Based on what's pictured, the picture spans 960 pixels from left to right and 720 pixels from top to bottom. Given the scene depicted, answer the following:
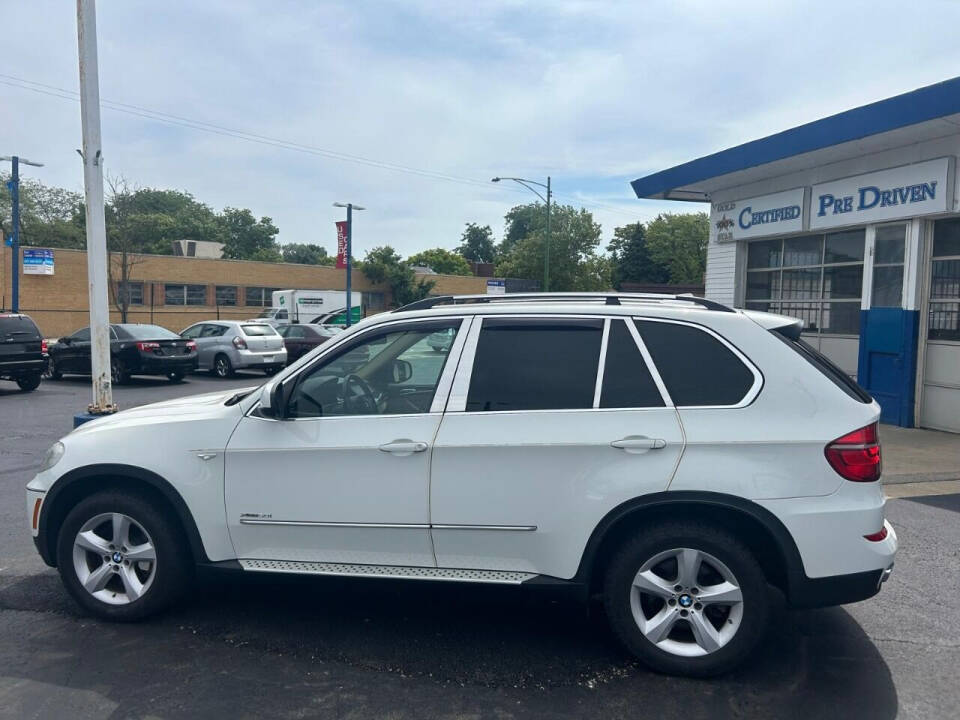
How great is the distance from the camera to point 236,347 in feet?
70.8

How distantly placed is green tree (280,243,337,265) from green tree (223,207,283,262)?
5.54 meters

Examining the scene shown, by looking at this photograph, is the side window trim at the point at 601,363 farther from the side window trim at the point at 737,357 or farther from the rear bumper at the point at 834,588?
the rear bumper at the point at 834,588

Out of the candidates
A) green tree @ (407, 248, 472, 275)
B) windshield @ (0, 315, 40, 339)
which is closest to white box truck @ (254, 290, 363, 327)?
windshield @ (0, 315, 40, 339)

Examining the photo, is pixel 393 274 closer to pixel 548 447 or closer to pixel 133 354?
pixel 133 354

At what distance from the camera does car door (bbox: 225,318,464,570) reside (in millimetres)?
4125

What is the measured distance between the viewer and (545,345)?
4.23 meters

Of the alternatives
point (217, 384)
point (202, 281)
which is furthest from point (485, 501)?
point (202, 281)

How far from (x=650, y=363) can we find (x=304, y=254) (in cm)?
10264

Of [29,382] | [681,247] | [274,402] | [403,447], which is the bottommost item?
[29,382]

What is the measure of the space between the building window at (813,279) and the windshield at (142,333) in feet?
42.4

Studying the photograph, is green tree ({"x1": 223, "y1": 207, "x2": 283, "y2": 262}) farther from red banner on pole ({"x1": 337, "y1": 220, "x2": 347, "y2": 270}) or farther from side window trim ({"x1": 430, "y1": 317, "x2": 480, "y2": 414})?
side window trim ({"x1": 430, "y1": 317, "x2": 480, "y2": 414})

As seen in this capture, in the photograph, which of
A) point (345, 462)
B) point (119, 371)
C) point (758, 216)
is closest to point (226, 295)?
point (119, 371)

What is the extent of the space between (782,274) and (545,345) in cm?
1147

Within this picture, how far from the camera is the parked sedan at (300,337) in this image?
25375 mm
